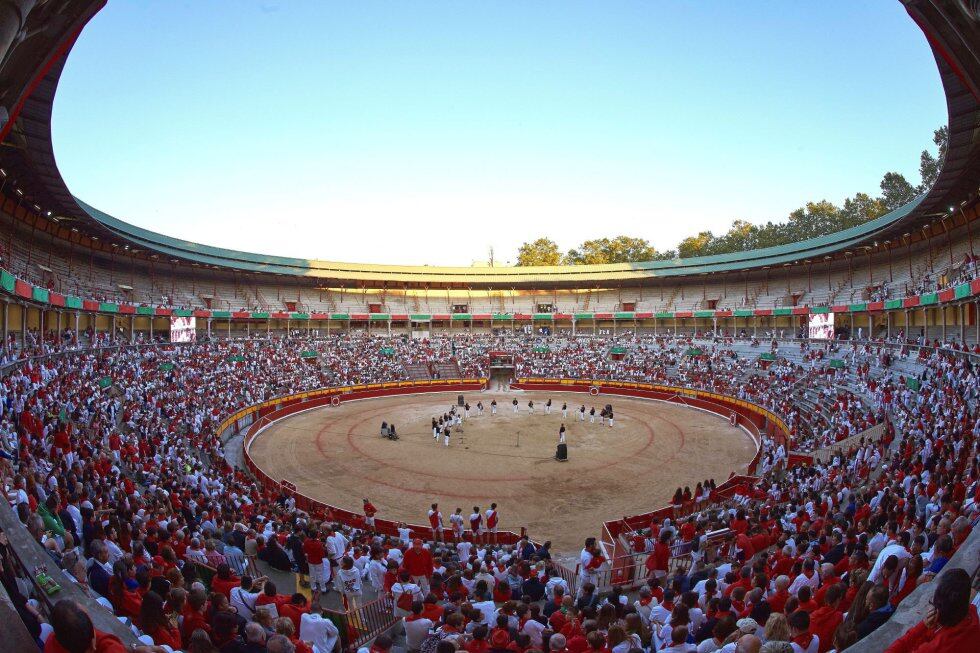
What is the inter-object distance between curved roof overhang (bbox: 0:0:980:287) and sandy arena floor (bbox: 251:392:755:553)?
1402cm

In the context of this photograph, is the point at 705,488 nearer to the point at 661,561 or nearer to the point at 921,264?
the point at 661,561

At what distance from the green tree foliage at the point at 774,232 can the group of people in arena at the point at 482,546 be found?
5074cm

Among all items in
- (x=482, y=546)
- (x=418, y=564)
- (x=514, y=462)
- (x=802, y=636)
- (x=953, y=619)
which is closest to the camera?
(x=953, y=619)

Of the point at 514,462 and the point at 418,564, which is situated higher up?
the point at 418,564

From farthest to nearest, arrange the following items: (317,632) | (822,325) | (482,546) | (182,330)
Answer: (182,330), (822,325), (482,546), (317,632)

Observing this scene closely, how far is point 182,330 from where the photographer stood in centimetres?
3862

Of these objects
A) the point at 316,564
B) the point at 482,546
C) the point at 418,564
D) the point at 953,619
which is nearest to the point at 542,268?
the point at 482,546

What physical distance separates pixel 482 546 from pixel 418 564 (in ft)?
13.5

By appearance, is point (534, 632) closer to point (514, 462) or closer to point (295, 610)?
point (295, 610)

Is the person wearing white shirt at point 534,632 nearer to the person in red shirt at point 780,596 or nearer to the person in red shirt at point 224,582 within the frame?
the person in red shirt at point 780,596

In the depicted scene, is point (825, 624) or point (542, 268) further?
point (542, 268)

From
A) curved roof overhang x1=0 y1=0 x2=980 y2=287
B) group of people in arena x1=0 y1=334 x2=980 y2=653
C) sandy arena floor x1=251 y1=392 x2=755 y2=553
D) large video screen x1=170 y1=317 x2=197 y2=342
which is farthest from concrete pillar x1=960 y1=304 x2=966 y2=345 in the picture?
large video screen x1=170 y1=317 x2=197 y2=342

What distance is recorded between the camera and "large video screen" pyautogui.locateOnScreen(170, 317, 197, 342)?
37781 mm

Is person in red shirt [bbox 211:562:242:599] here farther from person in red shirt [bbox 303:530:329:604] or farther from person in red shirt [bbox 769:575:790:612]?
person in red shirt [bbox 769:575:790:612]
